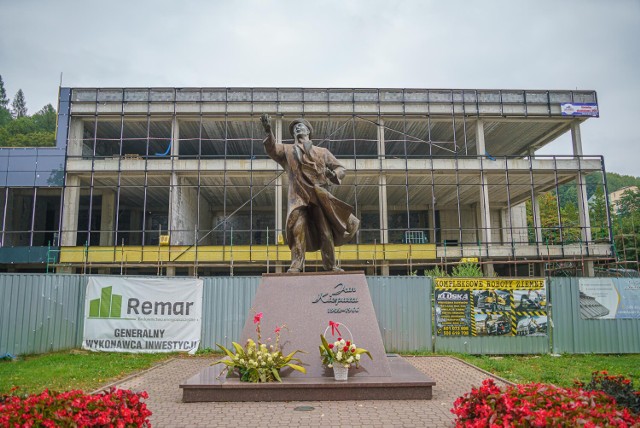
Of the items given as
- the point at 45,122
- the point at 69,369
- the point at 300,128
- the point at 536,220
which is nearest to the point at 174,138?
the point at 69,369

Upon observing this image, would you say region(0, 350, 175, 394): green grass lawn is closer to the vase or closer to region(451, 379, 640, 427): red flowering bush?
the vase

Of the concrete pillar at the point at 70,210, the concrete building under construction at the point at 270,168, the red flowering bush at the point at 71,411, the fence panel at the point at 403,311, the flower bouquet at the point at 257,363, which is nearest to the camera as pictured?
the red flowering bush at the point at 71,411

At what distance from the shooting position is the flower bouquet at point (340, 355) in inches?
254

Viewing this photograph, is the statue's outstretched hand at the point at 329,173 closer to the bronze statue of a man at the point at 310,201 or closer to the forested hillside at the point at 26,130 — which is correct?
the bronze statue of a man at the point at 310,201

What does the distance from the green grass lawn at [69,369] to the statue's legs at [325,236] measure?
4.46 meters

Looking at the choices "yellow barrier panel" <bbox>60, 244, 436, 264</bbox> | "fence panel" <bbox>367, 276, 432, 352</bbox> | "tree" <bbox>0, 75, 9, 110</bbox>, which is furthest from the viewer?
"tree" <bbox>0, 75, 9, 110</bbox>

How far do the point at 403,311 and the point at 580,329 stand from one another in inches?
189

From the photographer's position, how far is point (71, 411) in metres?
4.06

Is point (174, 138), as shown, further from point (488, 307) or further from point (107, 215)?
point (488, 307)

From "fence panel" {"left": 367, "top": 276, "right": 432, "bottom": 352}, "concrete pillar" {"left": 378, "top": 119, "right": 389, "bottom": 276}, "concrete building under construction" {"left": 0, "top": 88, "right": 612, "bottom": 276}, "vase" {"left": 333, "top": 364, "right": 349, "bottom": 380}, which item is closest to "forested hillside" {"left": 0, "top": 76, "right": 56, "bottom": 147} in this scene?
"concrete building under construction" {"left": 0, "top": 88, "right": 612, "bottom": 276}

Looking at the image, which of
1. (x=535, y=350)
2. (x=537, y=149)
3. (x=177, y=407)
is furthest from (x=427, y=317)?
(x=537, y=149)

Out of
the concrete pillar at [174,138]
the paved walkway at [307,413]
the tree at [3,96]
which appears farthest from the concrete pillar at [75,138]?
the tree at [3,96]

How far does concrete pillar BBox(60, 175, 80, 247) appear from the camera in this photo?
27.8 meters

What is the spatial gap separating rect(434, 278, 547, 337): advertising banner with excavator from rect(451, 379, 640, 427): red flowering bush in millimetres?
8163
